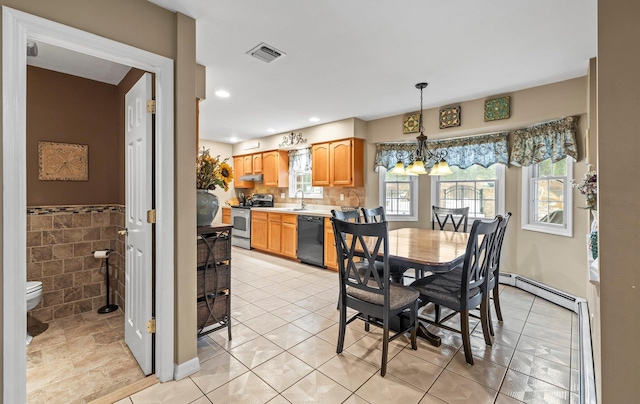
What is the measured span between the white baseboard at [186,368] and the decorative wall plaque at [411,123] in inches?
150

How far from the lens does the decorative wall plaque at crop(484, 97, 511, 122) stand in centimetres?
342

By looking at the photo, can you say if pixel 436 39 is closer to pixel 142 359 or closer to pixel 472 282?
pixel 472 282

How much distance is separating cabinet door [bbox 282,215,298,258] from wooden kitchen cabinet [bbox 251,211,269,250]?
509 mm

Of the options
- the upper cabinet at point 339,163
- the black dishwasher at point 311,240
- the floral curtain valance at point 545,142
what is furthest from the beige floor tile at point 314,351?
the floral curtain valance at point 545,142

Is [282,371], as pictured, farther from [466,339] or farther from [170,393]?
[466,339]

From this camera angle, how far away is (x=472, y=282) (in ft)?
7.29

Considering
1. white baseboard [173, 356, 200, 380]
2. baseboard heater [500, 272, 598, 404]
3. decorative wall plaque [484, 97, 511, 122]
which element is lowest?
white baseboard [173, 356, 200, 380]

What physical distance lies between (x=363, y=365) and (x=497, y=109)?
3.21 m

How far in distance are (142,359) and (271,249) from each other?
3639 millimetres

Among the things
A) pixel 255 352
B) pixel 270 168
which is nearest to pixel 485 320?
pixel 255 352

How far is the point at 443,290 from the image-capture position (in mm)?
2328

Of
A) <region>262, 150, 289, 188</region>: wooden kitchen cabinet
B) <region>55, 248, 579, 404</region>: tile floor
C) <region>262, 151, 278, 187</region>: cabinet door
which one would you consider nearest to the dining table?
<region>55, 248, 579, 404</region>: tile floor

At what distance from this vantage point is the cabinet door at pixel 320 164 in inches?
201

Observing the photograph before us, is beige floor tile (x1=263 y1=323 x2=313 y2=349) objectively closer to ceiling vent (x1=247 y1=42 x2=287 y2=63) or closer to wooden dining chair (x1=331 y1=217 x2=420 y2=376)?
wooden dining chair (x1=331 y1=217 x2=420 y2=376)
